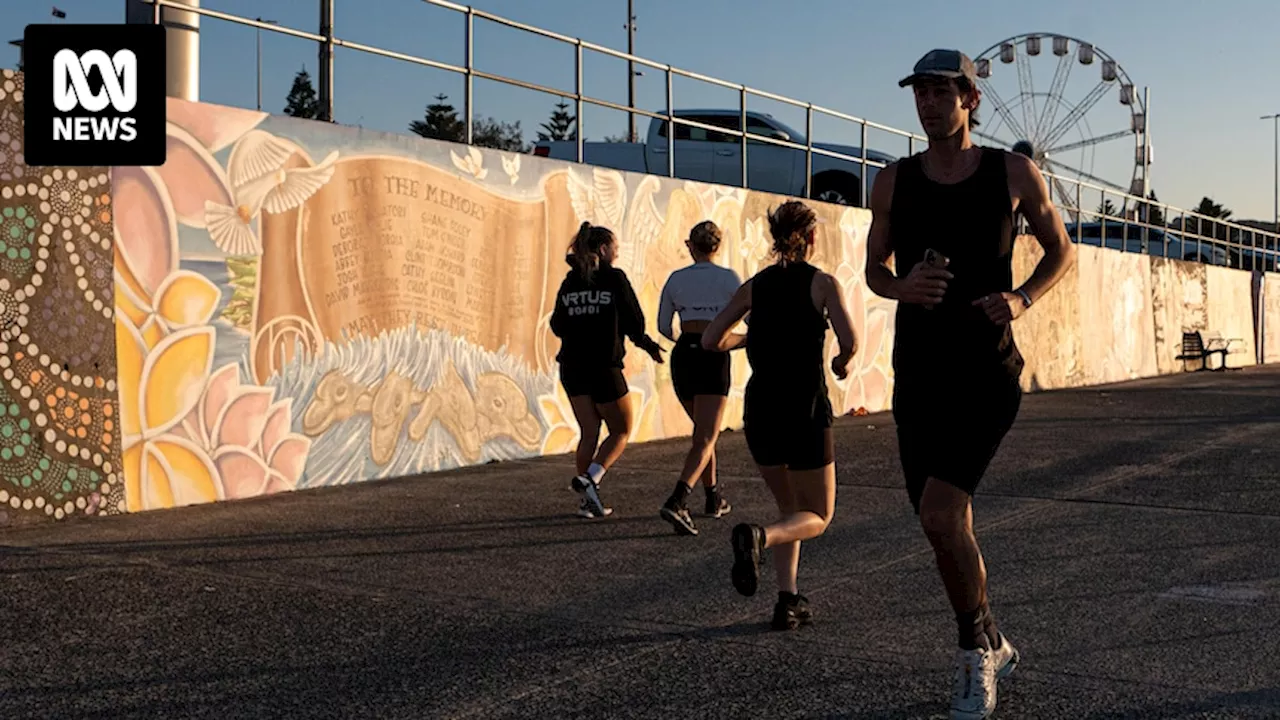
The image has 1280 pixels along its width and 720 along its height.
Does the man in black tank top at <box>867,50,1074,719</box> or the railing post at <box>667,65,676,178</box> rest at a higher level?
the railing post at <box>667,65,676,178</box>

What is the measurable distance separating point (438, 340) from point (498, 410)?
0.87 meters

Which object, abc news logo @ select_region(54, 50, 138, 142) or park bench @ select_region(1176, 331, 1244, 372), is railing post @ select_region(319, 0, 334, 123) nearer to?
abc news logo @ select_region(54, 50, 138, 142)

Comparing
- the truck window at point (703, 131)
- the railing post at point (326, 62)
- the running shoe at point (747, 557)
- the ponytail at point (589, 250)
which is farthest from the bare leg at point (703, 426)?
the truck window at point (703, 131)

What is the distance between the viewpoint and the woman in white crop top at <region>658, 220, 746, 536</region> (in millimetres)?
7539

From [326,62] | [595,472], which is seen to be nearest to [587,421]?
[595,472]

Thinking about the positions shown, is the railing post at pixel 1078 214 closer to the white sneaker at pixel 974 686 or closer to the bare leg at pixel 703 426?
the bare leg at pixel 703 426

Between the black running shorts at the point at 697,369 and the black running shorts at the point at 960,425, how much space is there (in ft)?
10.9

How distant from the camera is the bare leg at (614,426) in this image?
822 cm

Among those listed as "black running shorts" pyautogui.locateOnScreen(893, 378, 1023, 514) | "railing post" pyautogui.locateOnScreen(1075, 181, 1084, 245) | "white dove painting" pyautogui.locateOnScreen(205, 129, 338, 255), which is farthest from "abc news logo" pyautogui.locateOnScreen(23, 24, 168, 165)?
"railing post" pyautogui.locateOnScreen(1075, 181, 1084, 245)

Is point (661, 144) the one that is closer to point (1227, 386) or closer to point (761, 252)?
point (761, 252)

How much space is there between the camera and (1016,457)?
11.4 meters

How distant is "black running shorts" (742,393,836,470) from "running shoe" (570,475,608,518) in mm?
2735

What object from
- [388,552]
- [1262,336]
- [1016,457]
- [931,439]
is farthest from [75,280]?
[1262,336]

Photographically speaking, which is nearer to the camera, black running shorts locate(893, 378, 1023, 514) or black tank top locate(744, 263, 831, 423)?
black running shorts locate(893, 378, 1023, 514)
